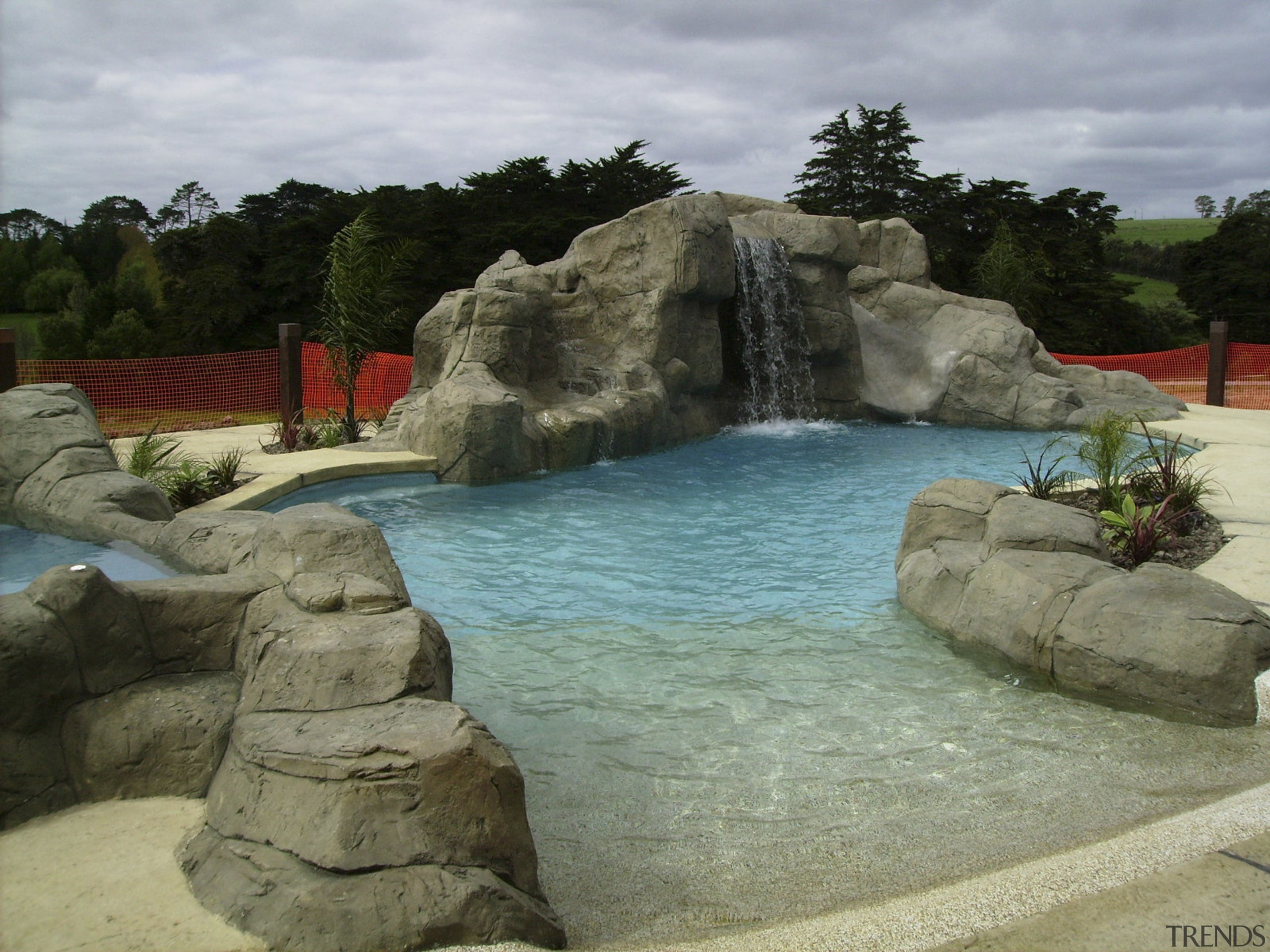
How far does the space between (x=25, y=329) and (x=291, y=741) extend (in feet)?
74.5

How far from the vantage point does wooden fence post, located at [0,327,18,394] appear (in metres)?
9.03

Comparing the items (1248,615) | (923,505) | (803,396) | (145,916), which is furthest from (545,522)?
(803,396)

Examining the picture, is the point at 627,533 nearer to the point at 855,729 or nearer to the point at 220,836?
the point at 855,729

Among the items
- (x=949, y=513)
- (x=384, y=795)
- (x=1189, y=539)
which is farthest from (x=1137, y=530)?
(x=384, y=795)

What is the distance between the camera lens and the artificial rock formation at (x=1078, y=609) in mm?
4160

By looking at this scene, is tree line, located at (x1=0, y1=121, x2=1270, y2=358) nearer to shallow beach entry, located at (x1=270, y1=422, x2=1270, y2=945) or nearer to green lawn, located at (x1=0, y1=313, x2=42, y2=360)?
green lawn, located at (x1=0, y1=313, x2=42, y2=360)

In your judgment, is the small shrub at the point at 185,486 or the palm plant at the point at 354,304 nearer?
the small shrub at the point at 185,486

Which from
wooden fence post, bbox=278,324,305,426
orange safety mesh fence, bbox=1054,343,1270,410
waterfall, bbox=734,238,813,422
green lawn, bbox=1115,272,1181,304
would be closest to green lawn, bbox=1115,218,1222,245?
green lawn, bbox=1115,272,1181,304

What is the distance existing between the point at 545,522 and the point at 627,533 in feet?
2.55

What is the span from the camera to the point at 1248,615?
4312mm

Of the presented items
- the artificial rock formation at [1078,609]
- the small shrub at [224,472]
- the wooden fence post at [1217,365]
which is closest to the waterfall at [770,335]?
the wooden fence post at [1217,365]

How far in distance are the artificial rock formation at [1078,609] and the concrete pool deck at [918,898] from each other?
3.78ft

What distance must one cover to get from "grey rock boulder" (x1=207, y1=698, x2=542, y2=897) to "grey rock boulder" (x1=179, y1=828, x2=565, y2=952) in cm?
4

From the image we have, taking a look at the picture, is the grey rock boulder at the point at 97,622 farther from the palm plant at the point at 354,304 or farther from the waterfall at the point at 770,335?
the waterfall at the point at 770,335
